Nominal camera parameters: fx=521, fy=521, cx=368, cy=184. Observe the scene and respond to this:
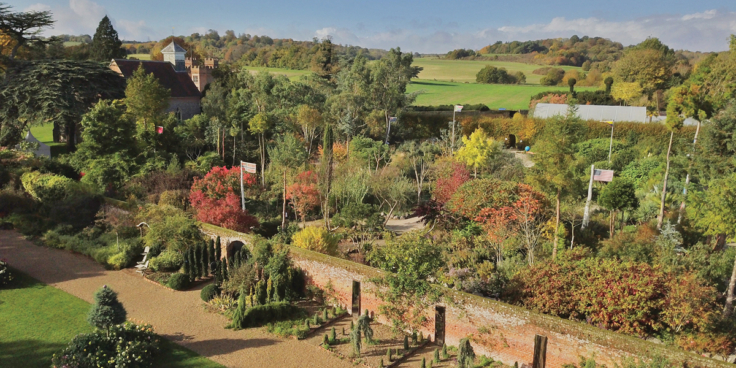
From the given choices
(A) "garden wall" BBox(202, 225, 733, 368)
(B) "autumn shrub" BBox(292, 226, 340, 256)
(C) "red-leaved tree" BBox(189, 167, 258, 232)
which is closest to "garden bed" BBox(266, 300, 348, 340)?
(A) "garden wall" BBox(202, 225, 733, 368)

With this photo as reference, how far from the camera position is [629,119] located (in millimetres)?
36344

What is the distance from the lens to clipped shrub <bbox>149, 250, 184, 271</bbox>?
54.7 feet

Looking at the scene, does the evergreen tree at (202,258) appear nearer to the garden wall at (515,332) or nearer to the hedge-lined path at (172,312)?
the hedge-lined path at (172,312)

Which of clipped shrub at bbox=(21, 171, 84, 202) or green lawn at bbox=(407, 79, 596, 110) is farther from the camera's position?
green lawn at bbox=(407, 79, 596, 110)

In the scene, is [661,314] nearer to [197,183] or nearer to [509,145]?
[197,183]

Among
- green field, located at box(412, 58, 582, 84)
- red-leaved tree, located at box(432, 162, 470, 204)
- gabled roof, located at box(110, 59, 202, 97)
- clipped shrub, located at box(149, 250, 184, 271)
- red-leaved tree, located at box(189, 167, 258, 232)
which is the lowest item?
clipped shrub, located at box(149, 250, 184, 271)

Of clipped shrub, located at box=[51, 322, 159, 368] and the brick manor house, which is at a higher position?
the brick manor house

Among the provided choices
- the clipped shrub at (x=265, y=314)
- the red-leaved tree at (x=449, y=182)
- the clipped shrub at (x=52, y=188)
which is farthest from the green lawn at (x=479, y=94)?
the clipped shrub at (x=265, y=314)

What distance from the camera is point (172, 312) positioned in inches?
555

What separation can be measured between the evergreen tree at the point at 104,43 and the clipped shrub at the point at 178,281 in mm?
30822

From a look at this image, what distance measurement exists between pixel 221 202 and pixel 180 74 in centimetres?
2479

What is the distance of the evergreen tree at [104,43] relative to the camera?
40125mm

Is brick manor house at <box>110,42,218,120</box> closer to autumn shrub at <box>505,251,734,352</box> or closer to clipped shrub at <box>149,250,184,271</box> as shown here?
clipped shrub at <box>149,250,184,271</box>

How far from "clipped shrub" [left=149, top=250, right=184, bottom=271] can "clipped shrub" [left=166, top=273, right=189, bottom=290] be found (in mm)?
1109
